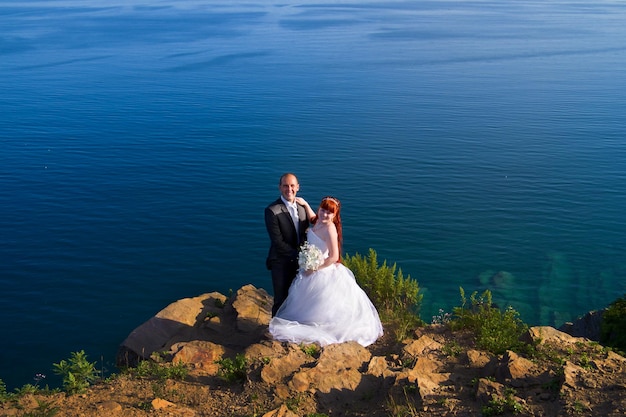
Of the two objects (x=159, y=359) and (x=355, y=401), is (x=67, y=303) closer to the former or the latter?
(x=159, y=359)

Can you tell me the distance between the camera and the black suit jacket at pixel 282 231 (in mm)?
10844

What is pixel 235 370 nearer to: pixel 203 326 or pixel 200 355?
pixel 200 355

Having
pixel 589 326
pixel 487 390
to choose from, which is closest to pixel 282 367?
pixel 487 390

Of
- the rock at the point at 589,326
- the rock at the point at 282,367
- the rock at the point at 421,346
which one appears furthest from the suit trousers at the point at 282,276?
the rock at the point at 589,326

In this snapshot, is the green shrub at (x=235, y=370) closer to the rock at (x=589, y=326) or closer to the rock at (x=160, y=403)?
the rock at (x=160, y=403)

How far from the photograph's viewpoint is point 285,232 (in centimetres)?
1118

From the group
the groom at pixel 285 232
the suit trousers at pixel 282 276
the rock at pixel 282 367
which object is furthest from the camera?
the suit trousers at pixel 282 276

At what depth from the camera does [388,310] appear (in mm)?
13453

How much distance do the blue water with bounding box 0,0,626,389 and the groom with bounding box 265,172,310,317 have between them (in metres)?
9.70

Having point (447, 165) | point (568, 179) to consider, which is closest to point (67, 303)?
point (447, 165)

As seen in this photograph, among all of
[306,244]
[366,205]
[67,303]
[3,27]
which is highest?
[3,27]

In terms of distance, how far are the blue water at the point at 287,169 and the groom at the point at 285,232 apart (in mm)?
9705

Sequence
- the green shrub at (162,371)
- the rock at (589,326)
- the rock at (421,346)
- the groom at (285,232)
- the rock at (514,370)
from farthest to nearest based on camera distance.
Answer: the rock at (589,326) → the groom at (285,232) → the rock at (421,346) → the green shrub at (162,371) → the rock at (514,370)

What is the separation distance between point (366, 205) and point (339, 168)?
544 cm
